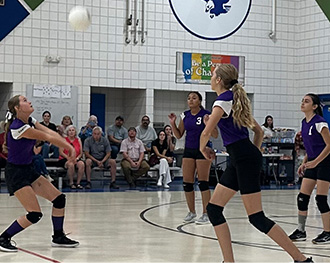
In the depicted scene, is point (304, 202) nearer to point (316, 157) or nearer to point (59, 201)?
point (316, 157)

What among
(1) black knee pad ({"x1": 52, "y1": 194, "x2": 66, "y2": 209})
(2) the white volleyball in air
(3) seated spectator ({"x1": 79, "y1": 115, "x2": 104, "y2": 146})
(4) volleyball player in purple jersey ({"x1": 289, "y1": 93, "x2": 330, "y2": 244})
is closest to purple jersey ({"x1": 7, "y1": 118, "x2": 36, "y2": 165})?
(1) black knee pad ({"x1": 52, "y1": 194, "x2": 66, "y2": 209})

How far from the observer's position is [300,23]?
68.4 ft

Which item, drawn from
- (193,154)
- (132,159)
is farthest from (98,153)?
(193,154)

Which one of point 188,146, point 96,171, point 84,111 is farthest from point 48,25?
point 188,146

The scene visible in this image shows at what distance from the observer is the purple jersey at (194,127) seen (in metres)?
9.20

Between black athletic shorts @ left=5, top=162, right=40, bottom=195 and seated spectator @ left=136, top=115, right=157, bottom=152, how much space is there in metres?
10.6

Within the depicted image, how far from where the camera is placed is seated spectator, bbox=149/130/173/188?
16297mm

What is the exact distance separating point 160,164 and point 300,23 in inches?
300

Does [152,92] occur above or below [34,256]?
above

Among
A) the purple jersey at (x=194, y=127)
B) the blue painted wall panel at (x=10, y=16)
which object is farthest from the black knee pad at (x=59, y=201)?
the blue painted wall panel at (x=10, y=16)

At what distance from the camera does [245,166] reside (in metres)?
5.74

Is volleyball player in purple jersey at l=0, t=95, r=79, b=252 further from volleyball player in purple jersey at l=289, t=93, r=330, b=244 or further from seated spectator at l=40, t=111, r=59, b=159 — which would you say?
seated spectator at l=40, t=111, r=59, b=159

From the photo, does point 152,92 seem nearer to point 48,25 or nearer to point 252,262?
point 48,25

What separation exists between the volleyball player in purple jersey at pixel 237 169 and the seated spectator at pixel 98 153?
10086 mm
